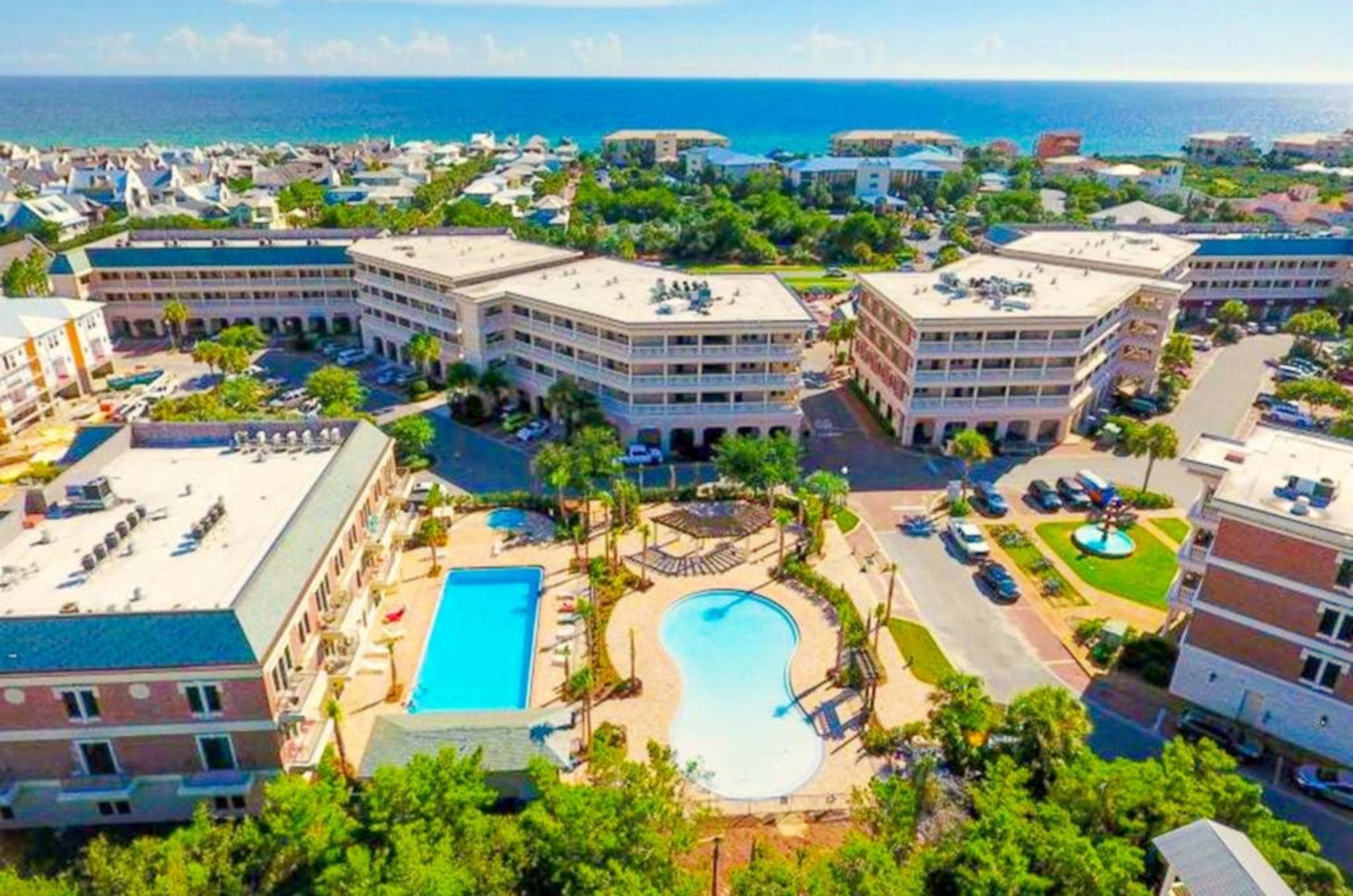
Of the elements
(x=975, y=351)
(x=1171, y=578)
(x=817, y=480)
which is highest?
(x=975, y=351)

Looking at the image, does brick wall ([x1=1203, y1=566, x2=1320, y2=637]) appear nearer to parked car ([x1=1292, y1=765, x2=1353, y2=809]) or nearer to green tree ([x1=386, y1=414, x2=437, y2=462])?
parked car ([x1=1292, y1=765, x2=1353, y2=809])

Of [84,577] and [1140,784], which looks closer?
[1140,784]

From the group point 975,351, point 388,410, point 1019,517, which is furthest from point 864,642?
point 388,410

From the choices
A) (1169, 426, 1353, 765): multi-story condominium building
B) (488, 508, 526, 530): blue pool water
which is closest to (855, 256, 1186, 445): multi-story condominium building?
(1169, 426, 1353, 765): multi-story condominium building

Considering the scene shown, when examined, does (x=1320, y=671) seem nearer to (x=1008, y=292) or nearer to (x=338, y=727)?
(x=1008, y=292)

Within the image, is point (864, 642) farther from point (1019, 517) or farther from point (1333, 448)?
point (1333, 448)

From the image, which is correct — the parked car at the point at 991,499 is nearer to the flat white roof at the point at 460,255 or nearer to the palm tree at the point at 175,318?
the flat white roof at the point at 460,255

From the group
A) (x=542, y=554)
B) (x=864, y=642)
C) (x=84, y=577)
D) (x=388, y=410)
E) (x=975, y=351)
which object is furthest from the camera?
(x=388, y=410)

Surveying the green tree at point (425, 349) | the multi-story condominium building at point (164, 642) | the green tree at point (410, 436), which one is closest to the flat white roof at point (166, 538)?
the multi-story condominium building at point (164, 642)
